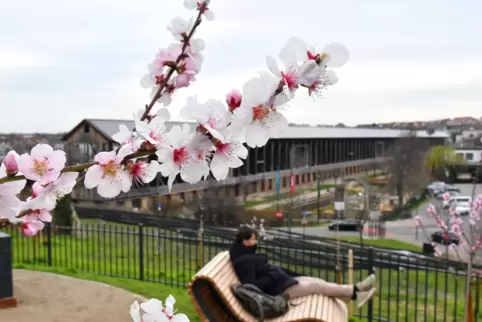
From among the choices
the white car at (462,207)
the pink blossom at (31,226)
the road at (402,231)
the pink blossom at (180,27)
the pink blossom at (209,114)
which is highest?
the pink blossom at (180,27)

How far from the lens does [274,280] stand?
496cm

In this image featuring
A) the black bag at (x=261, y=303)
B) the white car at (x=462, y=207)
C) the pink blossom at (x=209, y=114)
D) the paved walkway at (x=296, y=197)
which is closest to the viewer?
the pink blossom at (x=209, y=114)

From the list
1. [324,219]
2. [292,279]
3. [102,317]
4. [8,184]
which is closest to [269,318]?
[292,279]

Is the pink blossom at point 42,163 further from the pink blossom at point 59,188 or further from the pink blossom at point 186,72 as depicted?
the pink blossom at point 186,72

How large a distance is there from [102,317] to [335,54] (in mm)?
5428

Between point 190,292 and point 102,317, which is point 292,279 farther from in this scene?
point 102,317

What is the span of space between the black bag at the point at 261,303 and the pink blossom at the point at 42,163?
3693mm

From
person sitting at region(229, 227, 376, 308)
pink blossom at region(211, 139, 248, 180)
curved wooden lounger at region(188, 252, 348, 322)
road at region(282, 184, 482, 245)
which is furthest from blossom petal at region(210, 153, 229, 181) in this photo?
road at region(282, 184, 482, 245)

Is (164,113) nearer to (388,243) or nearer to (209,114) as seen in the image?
(209,114)

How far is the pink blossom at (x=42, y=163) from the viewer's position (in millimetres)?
964

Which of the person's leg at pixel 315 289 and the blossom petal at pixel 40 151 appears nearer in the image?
the blossom petal at pixel 40 151

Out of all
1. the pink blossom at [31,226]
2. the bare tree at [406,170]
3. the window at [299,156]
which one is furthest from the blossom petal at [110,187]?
the window at [299,156]

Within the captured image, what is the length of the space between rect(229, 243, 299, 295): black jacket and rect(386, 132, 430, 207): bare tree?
32006mm

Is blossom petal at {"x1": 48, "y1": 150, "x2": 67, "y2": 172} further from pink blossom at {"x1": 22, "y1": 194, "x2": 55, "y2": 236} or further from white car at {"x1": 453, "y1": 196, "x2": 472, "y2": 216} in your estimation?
white car at {"x1": 453, "y1": 196, "x2": 472, "y2": 216}
